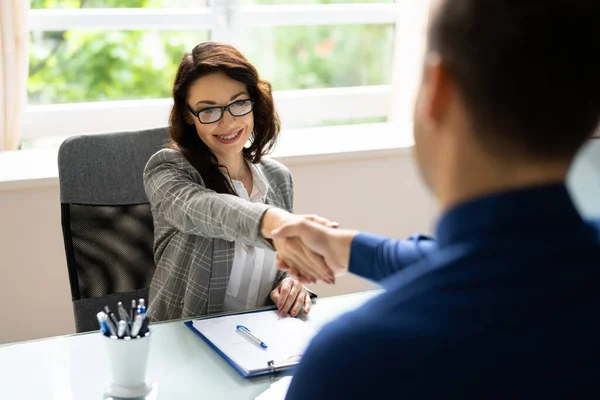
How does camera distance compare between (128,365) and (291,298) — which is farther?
(291,298)

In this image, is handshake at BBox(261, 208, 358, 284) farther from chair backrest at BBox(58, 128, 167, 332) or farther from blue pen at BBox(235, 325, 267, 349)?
chair backrest at BBox(58, 128, 167, 332)

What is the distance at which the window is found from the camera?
3422 millimetres

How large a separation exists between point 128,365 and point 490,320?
0.92 m

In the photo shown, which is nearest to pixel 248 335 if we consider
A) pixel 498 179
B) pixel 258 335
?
pixel 258 335

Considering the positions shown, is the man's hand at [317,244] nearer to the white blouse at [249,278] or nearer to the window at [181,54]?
the white blouse at [249,278]

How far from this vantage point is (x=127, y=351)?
1351 mm

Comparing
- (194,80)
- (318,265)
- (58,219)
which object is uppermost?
(194,80)

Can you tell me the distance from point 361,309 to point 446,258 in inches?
3.0

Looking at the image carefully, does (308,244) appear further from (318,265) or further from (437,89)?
(437,89)

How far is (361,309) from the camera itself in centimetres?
62

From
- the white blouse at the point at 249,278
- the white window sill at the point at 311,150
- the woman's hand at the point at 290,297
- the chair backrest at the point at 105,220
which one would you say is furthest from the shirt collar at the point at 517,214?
the white window sill at the point at 311,150

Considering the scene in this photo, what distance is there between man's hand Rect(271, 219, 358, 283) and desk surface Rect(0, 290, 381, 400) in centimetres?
10

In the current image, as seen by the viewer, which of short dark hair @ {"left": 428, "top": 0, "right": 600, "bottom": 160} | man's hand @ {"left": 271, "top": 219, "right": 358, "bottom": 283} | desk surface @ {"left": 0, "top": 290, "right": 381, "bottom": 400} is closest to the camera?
short dark hair @ {"left": 428, "top": 0, "right": 600, "bottom": 160}

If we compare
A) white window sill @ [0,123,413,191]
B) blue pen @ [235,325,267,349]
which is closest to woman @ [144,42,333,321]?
blue pen @ [235,325,267,349]
